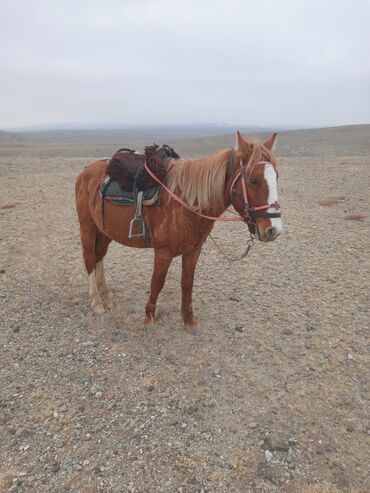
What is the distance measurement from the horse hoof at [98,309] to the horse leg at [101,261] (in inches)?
12.4

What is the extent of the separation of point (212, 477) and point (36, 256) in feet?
19.6

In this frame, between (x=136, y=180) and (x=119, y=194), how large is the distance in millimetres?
376

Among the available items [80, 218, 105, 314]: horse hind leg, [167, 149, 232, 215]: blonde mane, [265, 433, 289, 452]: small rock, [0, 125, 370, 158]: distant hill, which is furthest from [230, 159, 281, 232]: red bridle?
[0, 125, 370, 158]: distant hill

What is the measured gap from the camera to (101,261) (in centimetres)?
585

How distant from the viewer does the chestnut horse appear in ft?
11.5

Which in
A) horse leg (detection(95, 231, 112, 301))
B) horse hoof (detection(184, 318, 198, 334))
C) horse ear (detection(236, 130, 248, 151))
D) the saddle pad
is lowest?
horse hoof (detection(184, 318, 198, 334))

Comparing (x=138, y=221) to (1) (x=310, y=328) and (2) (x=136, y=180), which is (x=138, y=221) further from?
(1) (x=310, y=328)

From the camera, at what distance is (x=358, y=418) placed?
11.9ft

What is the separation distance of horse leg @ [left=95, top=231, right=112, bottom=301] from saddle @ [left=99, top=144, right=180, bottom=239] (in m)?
0.97

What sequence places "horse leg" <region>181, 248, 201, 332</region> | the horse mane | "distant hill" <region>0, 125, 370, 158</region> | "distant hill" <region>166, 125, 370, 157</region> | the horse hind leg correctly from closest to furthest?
the horse mane
"horse leg" <region>181, 248, 201, 332</region>
the horse hind leg
"distant hill" <region>166, 125, 370, 157</region>
"distant hill" <region>0, 125, 370, 158</region>

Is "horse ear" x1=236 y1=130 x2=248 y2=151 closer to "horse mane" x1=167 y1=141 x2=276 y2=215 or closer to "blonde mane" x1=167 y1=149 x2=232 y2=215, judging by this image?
"horse mane" x1=167 y1=141 x2=276 y2=215

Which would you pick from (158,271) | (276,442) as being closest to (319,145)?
(158,271)

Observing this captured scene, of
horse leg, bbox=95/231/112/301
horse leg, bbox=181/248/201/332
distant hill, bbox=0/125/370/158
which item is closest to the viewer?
horse leg, bbox=181/248/201/332

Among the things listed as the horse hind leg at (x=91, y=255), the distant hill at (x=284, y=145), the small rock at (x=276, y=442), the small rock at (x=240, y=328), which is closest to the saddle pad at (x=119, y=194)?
the horse hind leg at (x=91, y=255)
